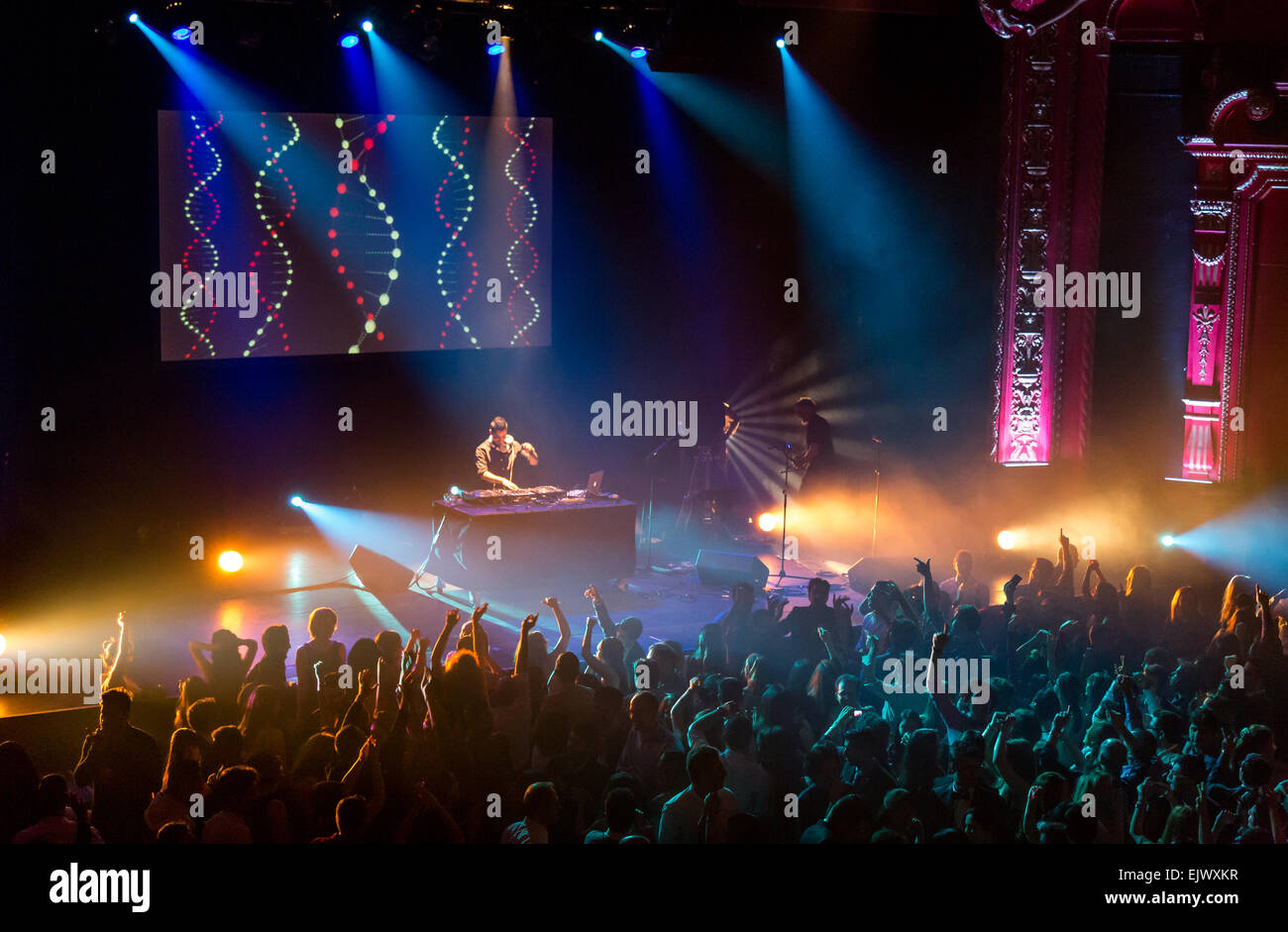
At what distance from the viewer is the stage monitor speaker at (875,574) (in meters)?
10.2

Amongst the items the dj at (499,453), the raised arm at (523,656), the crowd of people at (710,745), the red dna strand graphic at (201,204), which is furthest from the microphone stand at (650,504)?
the raised arm at (523,656)

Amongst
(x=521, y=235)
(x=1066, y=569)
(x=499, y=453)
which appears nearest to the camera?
(x=1066, y=569)

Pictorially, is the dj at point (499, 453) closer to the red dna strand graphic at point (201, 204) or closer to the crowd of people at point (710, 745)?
the red dna strand graphic at point (201, 204)

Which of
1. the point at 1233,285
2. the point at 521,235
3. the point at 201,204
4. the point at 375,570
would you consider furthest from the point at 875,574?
the point at 201,204

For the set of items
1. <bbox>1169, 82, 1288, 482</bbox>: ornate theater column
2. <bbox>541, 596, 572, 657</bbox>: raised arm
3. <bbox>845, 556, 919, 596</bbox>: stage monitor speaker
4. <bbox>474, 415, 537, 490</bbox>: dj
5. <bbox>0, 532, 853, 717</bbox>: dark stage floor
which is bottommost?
<bbox>0, 532, 853, 717</bbox>: dark stage floor

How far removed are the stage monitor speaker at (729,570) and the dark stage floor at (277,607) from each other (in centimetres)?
14

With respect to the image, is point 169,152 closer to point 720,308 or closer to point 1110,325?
point 720,308

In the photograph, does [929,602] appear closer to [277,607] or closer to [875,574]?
[875,574]

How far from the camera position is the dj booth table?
9.88m

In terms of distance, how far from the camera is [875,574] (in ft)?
33.5

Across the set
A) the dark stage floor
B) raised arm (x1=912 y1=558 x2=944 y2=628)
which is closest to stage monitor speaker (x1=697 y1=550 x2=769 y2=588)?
the dark stage floor

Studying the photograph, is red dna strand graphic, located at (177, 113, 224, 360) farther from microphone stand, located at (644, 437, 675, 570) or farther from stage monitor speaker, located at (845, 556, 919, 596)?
stage monitor speaker, located at (845, 556, 919, 596)

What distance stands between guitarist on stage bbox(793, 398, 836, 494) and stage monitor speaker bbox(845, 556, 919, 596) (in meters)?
1.72

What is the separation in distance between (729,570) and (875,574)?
3.98 feet
